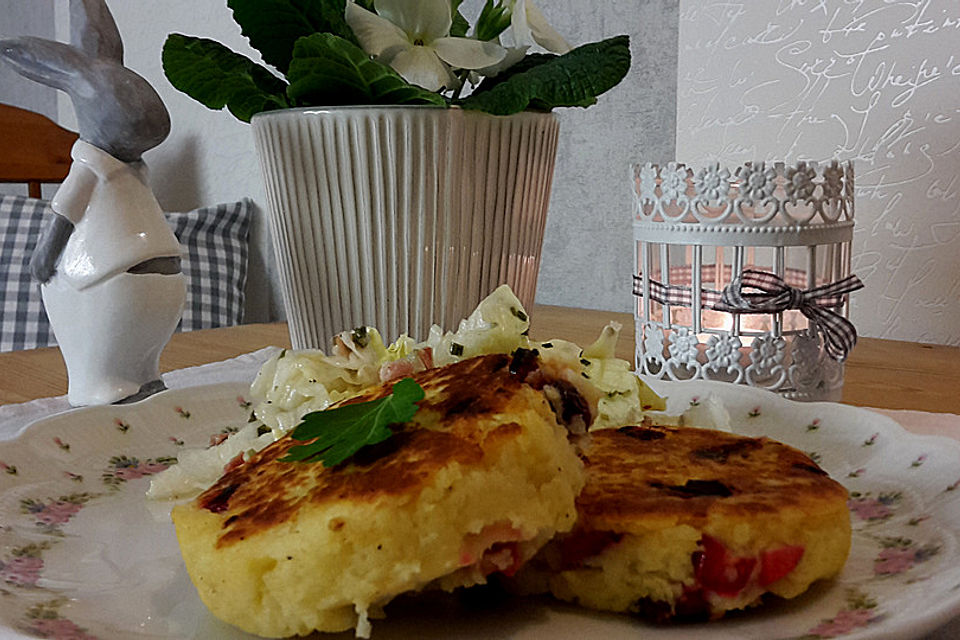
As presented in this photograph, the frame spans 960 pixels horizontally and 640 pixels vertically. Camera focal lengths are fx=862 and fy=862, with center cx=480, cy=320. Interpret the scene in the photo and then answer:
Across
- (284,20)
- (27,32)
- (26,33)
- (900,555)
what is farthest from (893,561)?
(26,33)

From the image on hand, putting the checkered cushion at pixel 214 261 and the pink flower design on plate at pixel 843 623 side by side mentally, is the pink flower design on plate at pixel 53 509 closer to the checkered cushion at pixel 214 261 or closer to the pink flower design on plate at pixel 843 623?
the pink flower design on plate at pixel 843 623

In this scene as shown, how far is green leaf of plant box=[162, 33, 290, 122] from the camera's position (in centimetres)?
102

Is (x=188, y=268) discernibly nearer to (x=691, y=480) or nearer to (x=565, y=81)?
(x=565, y=81)

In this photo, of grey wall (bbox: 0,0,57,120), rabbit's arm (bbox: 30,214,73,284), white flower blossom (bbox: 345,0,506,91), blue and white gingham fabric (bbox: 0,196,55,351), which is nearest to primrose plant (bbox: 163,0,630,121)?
white flower blossom (bbox: 345,0,506,91)

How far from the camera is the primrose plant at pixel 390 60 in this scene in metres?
0.93

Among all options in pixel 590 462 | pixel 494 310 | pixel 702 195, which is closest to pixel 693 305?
pixel 702 195

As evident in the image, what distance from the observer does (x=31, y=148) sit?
3178mm

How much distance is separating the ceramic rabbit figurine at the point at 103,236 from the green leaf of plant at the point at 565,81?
0.39 meters

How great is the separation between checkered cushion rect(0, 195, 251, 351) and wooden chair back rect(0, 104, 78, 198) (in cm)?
32

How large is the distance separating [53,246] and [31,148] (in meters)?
2.55

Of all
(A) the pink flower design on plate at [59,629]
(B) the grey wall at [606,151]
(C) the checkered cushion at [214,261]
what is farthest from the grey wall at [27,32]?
(A) the pink flower design on plate at [59,629]

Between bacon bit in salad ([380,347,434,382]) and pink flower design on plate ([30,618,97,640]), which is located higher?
bacon bit in salad ([380,347,434,382])

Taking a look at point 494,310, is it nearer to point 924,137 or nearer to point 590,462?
point 590,462

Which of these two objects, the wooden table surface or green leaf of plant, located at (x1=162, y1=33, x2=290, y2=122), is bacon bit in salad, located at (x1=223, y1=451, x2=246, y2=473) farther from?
the wooden table surface
